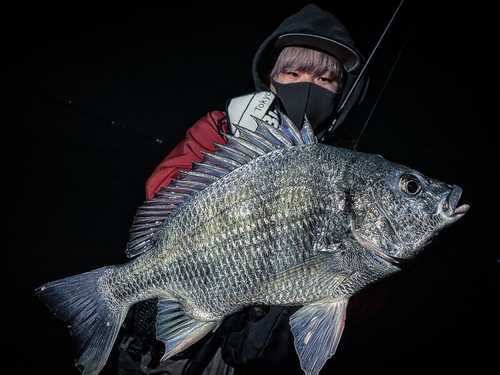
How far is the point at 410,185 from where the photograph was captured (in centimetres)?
98

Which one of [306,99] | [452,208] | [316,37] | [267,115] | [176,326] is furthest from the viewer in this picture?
[316,37]

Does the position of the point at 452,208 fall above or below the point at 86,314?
above

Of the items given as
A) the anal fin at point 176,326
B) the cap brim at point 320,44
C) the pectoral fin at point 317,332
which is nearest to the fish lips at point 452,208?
the pectoral fin at point 317,332

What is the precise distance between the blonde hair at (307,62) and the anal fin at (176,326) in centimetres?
150

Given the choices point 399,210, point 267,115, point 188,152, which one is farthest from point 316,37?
point 399,210

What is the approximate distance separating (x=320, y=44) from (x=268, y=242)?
4.79ft

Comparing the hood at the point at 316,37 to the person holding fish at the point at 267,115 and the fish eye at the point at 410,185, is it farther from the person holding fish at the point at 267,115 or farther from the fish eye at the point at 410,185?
the fish eye at the point at 410,185

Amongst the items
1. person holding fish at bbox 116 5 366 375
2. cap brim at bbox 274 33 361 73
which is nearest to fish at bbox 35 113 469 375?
person holding fish at bbox 116 5 366 375

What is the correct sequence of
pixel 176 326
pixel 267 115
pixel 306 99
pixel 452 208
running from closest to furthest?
pixel 452 208 → pixel 176 326 → pixel 267 115 → pixel 306 99

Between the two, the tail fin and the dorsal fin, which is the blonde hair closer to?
the dorsal fin

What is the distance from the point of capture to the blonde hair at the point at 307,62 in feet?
5.73

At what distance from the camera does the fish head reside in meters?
0.92

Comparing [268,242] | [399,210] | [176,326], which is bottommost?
[176,326]

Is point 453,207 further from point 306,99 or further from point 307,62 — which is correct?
point 307,62
